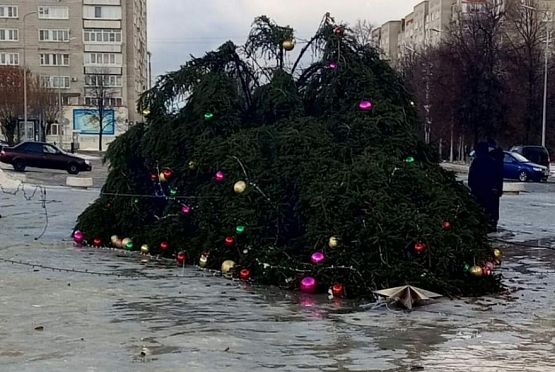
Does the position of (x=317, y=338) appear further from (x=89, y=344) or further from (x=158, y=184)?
(x=158, y=184)

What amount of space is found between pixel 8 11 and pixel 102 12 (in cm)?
1049

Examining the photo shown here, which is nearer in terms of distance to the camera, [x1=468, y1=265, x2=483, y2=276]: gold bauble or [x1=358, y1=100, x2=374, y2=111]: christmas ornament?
[x1=468, y1=265, x2=483, y2=276]: gold bauble

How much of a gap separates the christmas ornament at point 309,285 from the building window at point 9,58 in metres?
91.1

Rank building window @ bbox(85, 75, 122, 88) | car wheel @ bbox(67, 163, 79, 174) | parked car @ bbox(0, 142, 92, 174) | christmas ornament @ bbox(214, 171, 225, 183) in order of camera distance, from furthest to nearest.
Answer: building window @ bbox(85, 75, 122, 88)
car wheel @ bbox(67, 163, 79, 174)
parked car @ bbox(0, 142, 92, 174)
christmas ornament @ bbox(214, 171, 225, 183)

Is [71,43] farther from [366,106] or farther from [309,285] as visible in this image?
[309,285]

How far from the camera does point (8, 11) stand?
96.2 m

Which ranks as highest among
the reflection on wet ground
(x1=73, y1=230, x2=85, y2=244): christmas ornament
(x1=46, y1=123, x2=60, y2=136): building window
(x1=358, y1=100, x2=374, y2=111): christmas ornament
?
(x1=46, y1=123, x2=60, y2=136): building window

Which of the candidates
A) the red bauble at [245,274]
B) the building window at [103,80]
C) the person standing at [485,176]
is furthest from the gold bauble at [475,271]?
the building window at [103,80]

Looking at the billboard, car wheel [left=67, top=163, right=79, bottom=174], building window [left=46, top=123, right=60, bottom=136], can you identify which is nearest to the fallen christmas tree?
car wheel [left=67, top=163, right=79, bottom=174]

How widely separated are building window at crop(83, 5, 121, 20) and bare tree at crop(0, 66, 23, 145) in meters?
20.1

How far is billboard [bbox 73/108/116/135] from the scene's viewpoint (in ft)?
292

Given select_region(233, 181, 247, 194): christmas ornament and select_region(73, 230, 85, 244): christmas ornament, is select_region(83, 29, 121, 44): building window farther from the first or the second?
select_region(233, 181, 247, 194): christmas ornament

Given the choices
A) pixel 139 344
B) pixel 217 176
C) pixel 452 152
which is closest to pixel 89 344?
pixel 139 344

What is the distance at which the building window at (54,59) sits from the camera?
315 ft
